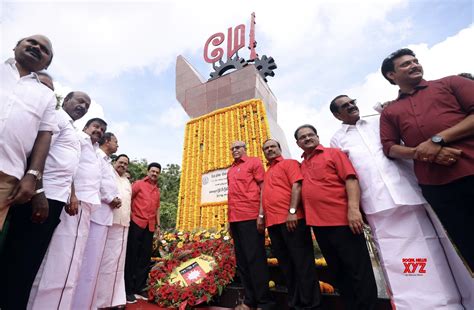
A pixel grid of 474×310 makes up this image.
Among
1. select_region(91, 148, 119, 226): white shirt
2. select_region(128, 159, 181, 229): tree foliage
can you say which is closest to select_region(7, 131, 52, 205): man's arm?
select_region(91, 148, 119, 226): white shirt

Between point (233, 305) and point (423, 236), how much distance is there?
1.88 m

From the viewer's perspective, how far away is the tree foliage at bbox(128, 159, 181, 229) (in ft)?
46.8

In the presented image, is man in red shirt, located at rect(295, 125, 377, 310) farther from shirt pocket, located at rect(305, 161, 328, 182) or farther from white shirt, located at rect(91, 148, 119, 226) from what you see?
white shirt, located at rect(91, 148, 119, 226)

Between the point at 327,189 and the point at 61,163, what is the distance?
1.84m

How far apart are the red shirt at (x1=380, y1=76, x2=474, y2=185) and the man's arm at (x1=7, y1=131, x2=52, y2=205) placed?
2.04 m

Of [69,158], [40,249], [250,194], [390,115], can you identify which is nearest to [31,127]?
[69,158]

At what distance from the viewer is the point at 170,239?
3.97 metres

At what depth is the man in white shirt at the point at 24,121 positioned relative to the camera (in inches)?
50.8

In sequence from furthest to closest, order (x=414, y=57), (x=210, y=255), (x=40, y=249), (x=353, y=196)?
(x=210, y=255), (x=353, y=196), (x=414, y=57), (x=40, y=249)

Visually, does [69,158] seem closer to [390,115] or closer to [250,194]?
[250,194]

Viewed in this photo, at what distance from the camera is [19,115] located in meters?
1.37

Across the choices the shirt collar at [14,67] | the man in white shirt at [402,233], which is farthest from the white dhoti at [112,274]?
the man in white shirt at [402,233]

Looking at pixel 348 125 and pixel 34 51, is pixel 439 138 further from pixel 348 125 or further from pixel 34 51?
pixel 34 51

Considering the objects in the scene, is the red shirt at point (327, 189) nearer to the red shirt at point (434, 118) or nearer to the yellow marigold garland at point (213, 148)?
the red shirt at point (434, 118)
